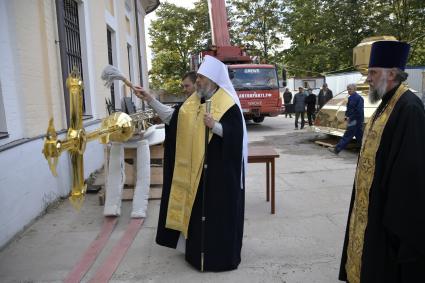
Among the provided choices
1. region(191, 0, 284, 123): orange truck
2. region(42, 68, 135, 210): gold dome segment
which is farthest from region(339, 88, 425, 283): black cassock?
region(191, 0, 284, 123): orange truck

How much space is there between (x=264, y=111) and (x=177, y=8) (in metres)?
21.8

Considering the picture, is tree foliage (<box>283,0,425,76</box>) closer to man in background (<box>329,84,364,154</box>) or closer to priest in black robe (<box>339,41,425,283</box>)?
man in background (<box>329,84,364,154</box>)

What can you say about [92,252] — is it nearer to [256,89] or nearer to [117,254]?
[117,254]

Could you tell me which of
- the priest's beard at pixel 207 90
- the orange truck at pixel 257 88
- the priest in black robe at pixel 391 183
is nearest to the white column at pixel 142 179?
the priest's beard at pixel 207 90

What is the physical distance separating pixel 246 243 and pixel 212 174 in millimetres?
1128

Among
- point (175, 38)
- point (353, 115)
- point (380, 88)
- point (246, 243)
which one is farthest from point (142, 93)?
point (175, 38)

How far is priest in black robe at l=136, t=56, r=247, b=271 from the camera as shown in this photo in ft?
11.4

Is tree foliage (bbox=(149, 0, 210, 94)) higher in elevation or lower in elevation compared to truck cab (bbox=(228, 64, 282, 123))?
higher

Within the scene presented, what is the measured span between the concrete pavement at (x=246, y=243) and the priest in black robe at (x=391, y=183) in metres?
0.93

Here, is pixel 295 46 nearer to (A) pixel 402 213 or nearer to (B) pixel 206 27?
(B) pixel 206 27

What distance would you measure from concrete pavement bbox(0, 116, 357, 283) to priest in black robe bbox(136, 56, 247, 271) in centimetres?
23

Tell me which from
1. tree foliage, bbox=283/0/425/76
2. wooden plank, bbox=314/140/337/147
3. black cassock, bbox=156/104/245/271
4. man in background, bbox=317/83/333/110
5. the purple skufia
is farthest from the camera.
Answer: tree foliage, bbox=283/0/425/76

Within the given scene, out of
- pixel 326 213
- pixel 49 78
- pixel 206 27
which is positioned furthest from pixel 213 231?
pixel 206 27

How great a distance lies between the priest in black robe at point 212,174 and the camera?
11.4 feet
